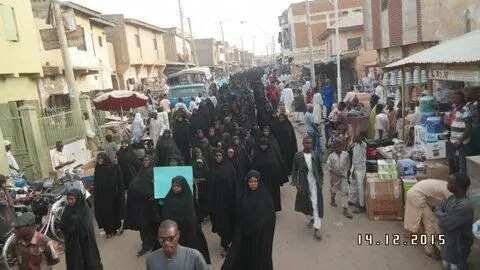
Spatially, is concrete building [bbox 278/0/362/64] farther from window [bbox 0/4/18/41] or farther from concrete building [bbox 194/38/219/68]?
window [bbox 0/4/18/41]

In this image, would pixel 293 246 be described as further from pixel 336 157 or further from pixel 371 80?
pixel 371 80

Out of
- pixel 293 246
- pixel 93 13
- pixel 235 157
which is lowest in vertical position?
pixel 293 246

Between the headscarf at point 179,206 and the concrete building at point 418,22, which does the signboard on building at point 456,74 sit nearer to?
the headscarf at point 179,206

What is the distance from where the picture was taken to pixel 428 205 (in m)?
6.55

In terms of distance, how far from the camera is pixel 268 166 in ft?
27.8

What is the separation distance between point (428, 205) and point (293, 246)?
2.08 meters

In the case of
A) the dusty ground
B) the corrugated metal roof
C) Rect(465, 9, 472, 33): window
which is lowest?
the dusty ground

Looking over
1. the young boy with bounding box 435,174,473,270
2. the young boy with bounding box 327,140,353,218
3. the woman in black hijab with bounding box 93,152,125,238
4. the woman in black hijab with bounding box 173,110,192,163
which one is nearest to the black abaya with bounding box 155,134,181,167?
the woman in black hijab with bounding box 93,152,125,238

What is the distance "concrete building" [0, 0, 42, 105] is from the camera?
14.0 m

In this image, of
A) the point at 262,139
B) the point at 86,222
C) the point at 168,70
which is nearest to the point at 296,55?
the point at 168,70

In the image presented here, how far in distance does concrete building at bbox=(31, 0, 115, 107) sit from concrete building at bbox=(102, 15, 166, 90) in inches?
149

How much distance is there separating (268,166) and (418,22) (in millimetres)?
11281

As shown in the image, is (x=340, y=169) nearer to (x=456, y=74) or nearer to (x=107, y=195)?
(x=456, y=74)

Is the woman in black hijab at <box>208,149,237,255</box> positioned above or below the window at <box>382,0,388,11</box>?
below
